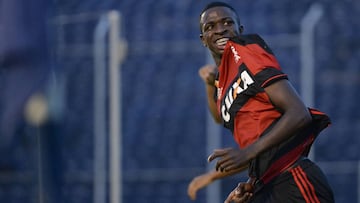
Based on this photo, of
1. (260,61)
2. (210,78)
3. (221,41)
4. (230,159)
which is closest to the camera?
(230,159)

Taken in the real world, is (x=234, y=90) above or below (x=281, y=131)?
above

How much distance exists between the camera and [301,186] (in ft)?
12.3

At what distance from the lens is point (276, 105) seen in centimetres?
361

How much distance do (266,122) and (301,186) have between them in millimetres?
293

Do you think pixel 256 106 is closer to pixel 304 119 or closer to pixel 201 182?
pixel 304 119

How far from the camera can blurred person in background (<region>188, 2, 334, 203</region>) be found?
3.54 meters

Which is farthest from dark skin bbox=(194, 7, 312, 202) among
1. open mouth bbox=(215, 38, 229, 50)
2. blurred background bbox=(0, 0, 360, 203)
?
blurred background bbox=(0, 0, 360, 203)

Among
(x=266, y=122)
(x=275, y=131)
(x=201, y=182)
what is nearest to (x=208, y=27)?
(x=266, y=122)

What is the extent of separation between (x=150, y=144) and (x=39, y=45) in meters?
5.39

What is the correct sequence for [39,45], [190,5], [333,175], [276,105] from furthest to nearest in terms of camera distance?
[190,5] → [333,175] → [276,105] → [39,45]

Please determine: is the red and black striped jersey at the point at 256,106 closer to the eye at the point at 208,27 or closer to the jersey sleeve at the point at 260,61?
the jersey sleeve at the point at 260,61

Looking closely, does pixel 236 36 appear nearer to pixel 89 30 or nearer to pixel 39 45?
pixel 39 45

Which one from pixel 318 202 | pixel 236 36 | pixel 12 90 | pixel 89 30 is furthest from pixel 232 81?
pixel 89 30

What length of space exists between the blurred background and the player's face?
358 centimetres
